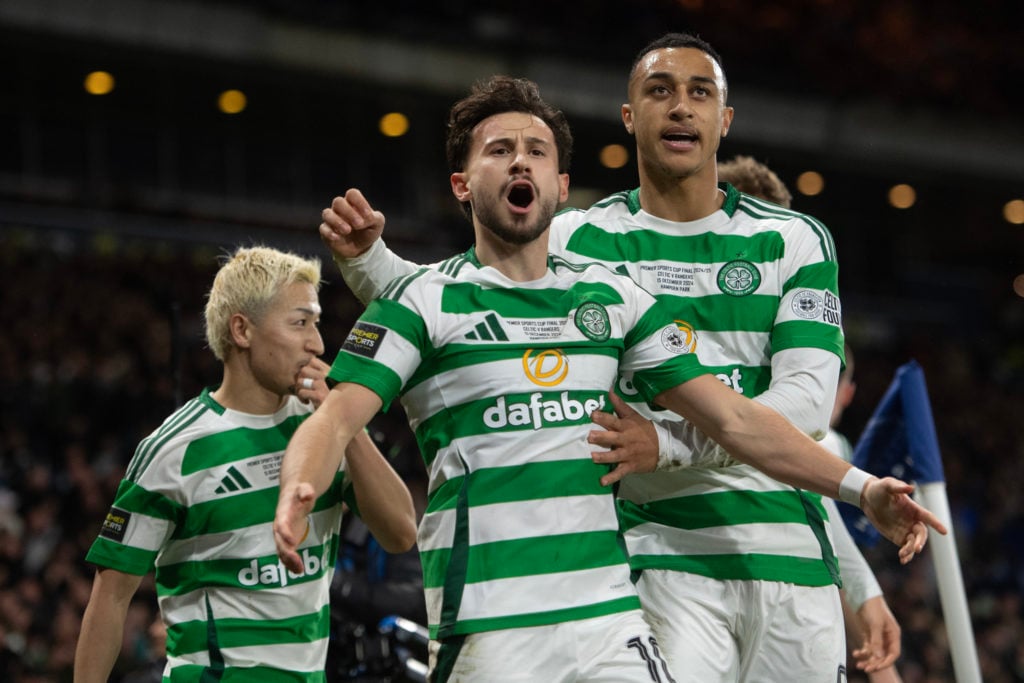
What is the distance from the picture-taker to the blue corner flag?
549 centimetres

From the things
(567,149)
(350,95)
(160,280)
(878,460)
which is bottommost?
(878,460)

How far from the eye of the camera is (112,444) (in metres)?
11.4

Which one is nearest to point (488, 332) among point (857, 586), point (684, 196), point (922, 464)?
point (684, 196)

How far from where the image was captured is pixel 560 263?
3.38 metres

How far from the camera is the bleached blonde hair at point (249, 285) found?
13.3 feet

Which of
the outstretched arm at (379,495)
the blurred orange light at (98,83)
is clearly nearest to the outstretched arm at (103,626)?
the outstretched arm at (379,495)

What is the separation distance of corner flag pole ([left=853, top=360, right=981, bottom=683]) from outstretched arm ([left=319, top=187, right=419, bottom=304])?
104 inches

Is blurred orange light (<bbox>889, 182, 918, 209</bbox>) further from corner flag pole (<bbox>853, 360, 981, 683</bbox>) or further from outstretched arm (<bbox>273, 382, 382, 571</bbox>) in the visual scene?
outstretched arm (<bbox>273, 382, 382, 571</bbox>)

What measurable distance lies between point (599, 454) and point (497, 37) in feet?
50.7

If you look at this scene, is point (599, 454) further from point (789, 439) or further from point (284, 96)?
point (284, 96)

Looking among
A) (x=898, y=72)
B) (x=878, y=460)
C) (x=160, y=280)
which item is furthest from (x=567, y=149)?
(x=898, y=72)

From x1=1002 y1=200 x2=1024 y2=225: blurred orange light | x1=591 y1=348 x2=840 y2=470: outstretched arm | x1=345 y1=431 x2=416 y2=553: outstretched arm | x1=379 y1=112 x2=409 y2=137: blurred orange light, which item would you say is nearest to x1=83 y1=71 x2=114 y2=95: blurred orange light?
x1=379 y1=112 x2=409 y2=137: blurred orange light

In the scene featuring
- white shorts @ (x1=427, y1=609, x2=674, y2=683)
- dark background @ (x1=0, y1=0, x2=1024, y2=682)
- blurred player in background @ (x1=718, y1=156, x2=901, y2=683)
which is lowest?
white shorts @ (x1=427, y1=609, x2=674, y2=683)

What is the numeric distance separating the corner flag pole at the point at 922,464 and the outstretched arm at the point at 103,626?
3.03 m
